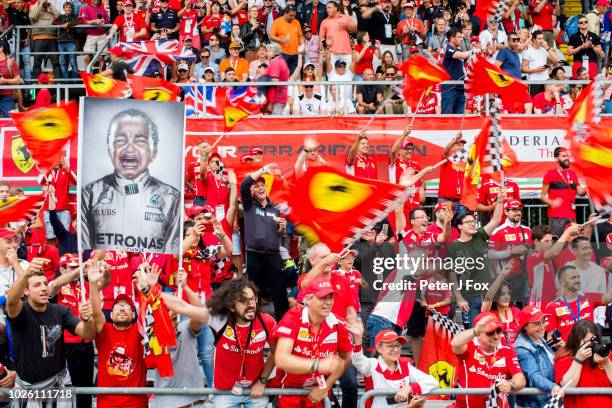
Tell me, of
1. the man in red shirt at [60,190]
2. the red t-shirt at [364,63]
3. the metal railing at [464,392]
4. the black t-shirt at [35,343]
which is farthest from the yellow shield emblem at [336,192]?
the red t-shirt at [364,63]

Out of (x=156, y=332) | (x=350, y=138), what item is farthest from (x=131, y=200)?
(x=350, y=138)

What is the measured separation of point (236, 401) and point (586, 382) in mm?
2840

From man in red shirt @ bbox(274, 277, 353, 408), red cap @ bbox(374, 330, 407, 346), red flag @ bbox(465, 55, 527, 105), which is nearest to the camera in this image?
man in red shirt @ bbox(274, 277, 353, 408)

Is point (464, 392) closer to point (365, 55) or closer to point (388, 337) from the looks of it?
point (388, 337)

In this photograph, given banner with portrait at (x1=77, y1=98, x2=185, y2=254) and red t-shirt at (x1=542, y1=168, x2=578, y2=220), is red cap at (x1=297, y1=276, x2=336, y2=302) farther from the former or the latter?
red t-shirt at (x1=542, y1=168, x2=578, y2=220)

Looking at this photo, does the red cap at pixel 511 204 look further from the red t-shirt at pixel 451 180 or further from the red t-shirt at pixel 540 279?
the red t-shirt at pixel 451 180

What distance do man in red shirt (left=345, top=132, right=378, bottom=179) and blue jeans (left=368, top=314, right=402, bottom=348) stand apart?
3.93m

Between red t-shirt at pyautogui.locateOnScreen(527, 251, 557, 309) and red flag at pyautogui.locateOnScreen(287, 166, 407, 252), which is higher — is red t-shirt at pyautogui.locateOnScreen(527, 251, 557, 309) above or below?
below

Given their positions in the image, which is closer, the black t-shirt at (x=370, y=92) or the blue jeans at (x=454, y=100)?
the blue jeans at (x=454, y=100)

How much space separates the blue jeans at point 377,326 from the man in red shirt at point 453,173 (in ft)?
13.0

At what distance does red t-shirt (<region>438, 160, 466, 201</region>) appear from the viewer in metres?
16.6

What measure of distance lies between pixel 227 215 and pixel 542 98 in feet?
19.3

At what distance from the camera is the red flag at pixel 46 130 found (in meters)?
12.8

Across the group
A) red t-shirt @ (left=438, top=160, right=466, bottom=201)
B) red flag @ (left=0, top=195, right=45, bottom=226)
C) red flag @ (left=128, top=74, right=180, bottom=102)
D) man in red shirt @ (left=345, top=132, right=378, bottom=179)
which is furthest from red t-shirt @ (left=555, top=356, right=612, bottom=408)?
man in red shirt @ (left=345, top=132, right=378, bottom=179)
